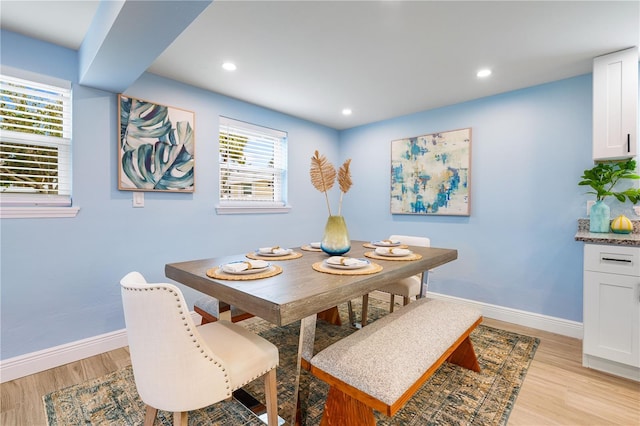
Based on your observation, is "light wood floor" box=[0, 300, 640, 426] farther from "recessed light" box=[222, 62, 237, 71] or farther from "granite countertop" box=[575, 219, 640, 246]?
"recessed light" box=[222, 62, 237, 71]

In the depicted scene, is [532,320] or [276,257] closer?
[276,257]

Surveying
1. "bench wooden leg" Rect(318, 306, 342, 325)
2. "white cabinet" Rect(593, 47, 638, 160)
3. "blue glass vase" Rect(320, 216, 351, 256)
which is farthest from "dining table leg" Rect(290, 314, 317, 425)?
"white cabinet" Rect(593, 47, 638, 160)

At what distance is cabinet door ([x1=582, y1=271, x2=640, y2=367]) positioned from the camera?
191cm

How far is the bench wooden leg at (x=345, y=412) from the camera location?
48.3 inches

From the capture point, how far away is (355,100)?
10.5ft

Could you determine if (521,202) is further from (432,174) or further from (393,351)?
(393,351)

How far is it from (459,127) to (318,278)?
2.75m

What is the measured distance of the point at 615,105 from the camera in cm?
224

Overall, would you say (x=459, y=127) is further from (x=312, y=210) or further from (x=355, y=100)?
(x=312, y=210)

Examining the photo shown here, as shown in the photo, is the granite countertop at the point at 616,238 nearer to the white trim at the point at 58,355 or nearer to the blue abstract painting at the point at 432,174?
the blue abstract painting at the point at 432,174

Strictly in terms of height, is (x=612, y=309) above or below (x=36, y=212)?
below

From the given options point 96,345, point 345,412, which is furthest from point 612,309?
point 96,345

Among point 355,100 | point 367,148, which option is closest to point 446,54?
point 355,100

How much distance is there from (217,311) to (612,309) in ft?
8.66
